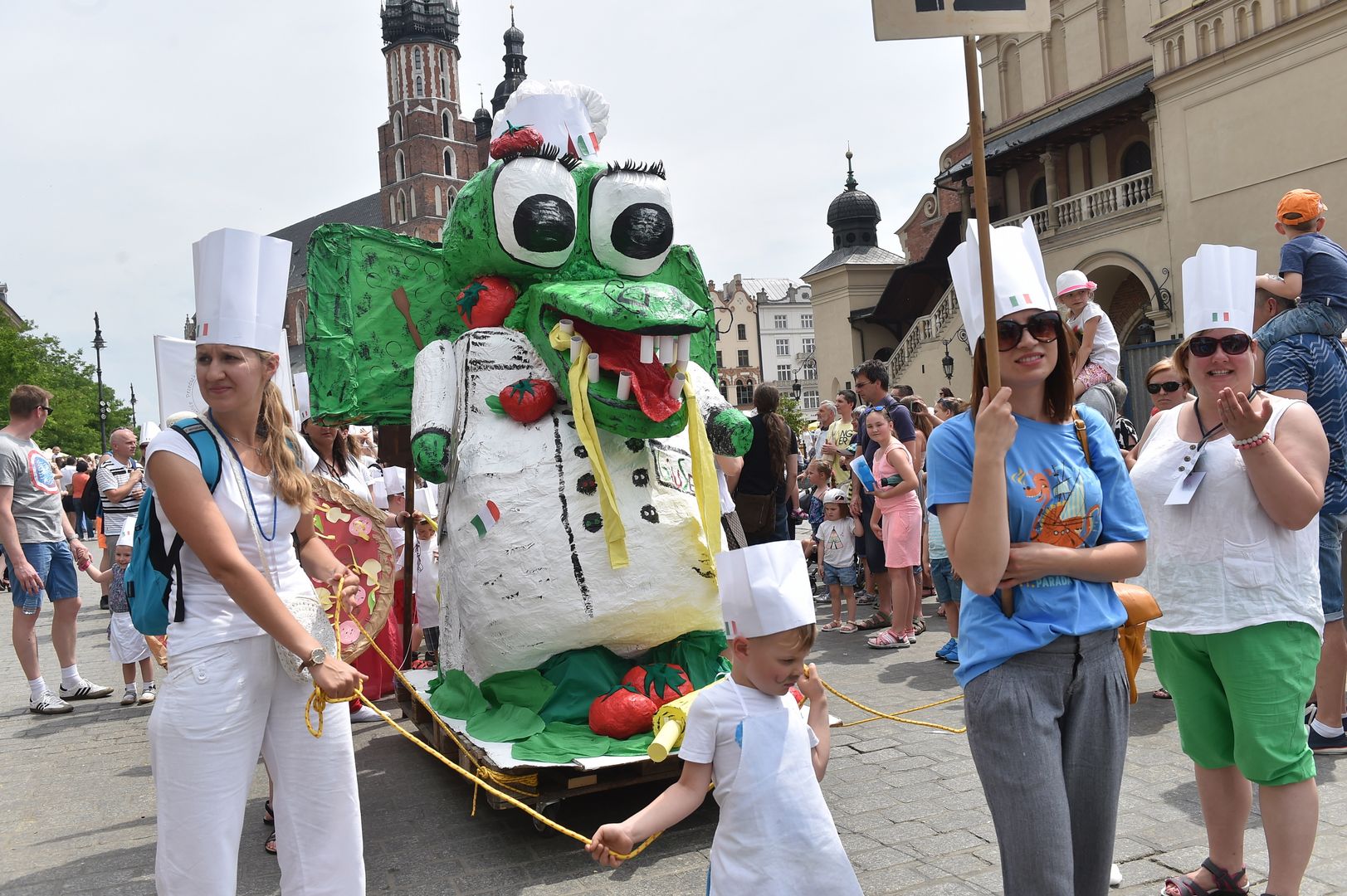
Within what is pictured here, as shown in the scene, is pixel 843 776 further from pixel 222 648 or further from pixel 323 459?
pixel 323 459

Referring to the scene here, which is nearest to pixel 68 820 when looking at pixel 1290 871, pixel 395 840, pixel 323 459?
pixel 395 840

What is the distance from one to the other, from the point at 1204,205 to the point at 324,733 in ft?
67.5

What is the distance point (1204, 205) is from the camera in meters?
19.9

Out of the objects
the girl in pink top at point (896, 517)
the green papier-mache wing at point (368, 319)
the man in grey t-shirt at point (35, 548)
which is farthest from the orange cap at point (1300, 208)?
the man in grey t-shirt at point (35, 548)

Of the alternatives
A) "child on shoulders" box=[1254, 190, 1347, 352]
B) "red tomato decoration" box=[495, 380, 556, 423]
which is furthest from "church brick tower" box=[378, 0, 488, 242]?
"child on shoulders" box=[1254, 190, 1347, 352]

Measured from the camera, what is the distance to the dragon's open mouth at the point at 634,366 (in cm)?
462

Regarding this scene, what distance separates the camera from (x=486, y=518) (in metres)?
4.58

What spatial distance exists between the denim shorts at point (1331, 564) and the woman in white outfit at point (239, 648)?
3742 mm

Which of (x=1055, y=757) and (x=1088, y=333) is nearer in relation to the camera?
(x=1055, y=757)

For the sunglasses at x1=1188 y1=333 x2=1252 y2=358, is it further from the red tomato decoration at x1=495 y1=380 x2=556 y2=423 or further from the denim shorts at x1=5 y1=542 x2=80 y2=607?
the denim shorts at x1=5 y1=542 x2=80 y2=607

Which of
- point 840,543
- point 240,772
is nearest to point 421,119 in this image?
point 840,543

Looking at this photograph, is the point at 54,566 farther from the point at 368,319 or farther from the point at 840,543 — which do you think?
the point at 840,543

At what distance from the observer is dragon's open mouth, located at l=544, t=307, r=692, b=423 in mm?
4617

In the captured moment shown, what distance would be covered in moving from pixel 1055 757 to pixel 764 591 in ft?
2.42
